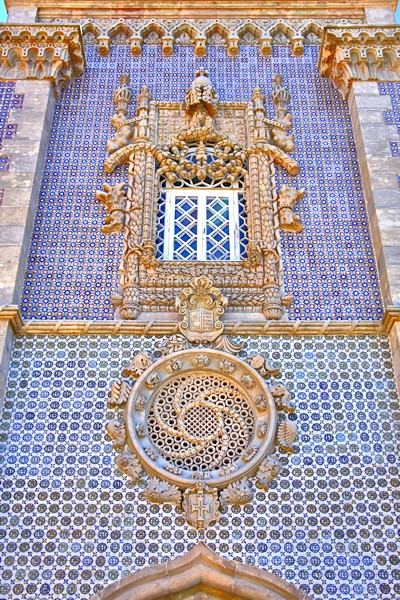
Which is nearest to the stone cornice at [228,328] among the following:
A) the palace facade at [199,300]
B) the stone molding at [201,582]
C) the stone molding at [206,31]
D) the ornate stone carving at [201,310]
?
the palace facade at [199,300]

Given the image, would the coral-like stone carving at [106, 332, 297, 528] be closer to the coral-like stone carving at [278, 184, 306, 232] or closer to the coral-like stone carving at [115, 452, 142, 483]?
the coral-like stone carving at [115, 452, 142, 483]

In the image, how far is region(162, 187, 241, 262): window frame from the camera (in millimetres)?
9367

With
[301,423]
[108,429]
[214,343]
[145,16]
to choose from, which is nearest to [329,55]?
[145,16]

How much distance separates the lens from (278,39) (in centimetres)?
1173

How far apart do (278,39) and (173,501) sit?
7.37 metres

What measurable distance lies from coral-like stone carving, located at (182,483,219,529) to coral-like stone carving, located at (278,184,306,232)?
3.48 m

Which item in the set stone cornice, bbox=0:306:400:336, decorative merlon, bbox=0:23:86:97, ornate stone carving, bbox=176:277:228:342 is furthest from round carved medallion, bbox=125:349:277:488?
decorative merlon, bbox=0:23:86:97

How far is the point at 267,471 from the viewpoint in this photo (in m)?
7.62

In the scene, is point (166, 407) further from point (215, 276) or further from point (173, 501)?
point (215, 276)

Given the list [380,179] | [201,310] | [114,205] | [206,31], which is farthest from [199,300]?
[206,31]

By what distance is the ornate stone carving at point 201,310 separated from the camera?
8.46m

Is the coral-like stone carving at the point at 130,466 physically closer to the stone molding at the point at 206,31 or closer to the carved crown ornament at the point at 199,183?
the carved crown ornament at the point at 199,183

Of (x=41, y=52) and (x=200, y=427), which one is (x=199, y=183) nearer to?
(x=41, y=52)

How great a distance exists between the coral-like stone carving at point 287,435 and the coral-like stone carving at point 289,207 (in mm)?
2641
